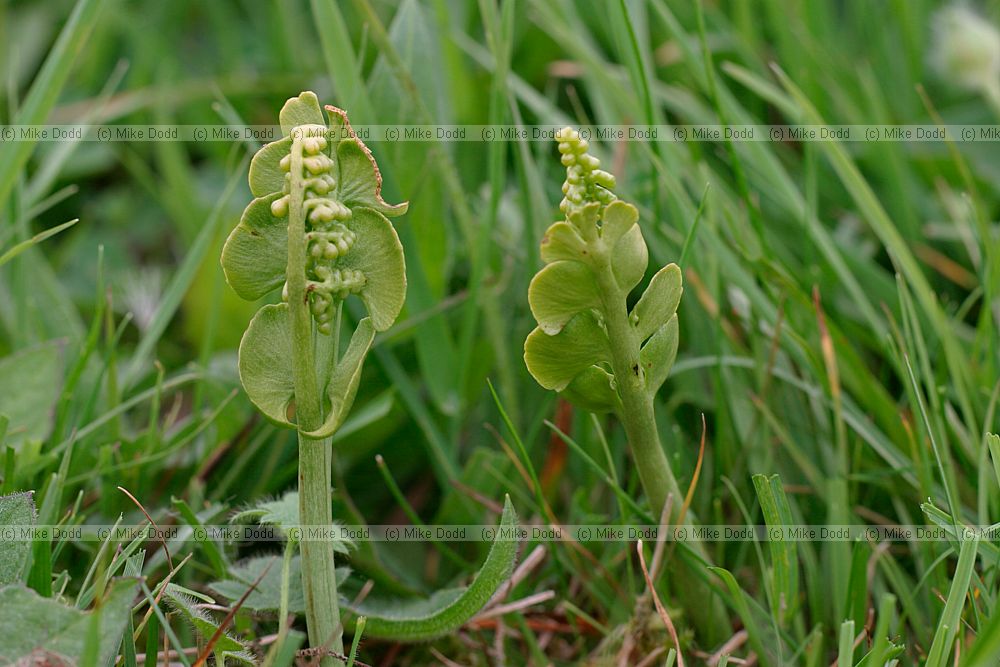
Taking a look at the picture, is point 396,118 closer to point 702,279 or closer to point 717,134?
point 702,279

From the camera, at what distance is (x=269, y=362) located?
1081mm

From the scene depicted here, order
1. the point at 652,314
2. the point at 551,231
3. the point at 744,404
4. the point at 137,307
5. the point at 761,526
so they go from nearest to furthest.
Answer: the point at 551,231, the point at 652,314, the point at 761,526, the point at 744,404, the point at 137,307

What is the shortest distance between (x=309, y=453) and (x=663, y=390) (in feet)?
2.86

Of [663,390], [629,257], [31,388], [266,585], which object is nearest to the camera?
[629,257]

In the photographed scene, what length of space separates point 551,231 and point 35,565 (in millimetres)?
751

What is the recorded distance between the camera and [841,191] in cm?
229

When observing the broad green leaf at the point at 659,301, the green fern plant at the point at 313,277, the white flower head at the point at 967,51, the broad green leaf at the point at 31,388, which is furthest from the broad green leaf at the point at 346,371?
the white flower head at the point at 967,51

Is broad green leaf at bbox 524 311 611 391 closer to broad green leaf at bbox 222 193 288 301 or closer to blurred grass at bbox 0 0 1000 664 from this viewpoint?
blurred grass at bbox 0 0 1000 664

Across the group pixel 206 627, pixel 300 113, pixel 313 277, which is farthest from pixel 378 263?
pixel 206 627

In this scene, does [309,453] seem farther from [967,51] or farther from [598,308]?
[967,51]

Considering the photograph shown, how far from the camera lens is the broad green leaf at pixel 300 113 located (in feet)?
3.52

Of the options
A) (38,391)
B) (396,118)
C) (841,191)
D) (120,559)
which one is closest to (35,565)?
(120,559)

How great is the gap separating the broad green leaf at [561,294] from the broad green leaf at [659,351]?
100 millimetres

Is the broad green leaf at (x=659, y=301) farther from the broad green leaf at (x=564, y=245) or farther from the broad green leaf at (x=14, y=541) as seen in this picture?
the broad green leaf at (x=14, y=541)
